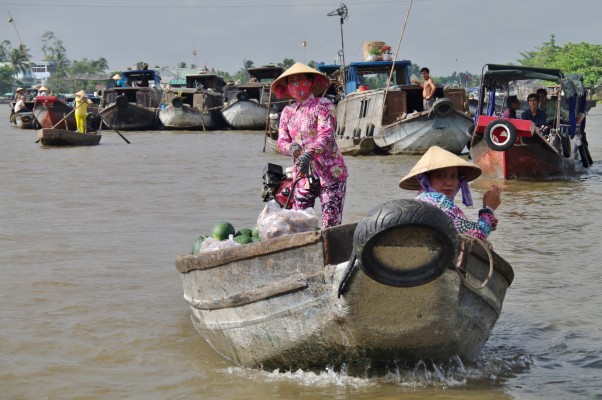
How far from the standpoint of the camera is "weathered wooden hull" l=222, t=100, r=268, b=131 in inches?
1113

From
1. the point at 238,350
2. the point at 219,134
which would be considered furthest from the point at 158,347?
the point at 219,134

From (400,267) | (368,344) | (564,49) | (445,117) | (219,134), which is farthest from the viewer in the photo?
(564,49)

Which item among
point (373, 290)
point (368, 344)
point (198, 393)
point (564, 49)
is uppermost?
point (564, 49)

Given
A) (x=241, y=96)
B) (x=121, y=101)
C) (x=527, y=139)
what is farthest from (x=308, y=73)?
(x=121, y=101)

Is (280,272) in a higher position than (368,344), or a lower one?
higher

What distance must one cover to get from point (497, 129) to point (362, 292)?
7.98m

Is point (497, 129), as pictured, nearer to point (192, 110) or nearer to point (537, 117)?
point (537, 117)

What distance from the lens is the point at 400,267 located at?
130 inches

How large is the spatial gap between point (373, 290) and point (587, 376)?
138cm

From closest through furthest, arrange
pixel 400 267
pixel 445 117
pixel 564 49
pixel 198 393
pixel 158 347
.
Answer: pixel 400 267 < pixel 198 393 < pixel 158 347 < pixel 445 117 < pixel 564 49

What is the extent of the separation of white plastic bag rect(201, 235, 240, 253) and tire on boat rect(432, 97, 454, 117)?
1136 centimetres

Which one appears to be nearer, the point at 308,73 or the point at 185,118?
the point at 308,73

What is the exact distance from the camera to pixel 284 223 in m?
4.19

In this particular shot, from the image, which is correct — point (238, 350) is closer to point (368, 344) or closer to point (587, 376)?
point (368, 344)
